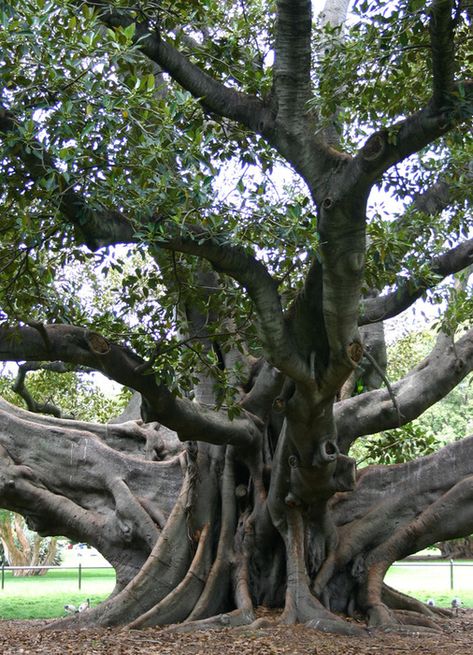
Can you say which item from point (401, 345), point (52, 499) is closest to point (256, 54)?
point (52, 499)

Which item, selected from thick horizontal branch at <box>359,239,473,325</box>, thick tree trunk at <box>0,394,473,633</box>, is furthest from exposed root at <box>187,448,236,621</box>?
thick horizontal branch at <box>359,239,473,325</box>

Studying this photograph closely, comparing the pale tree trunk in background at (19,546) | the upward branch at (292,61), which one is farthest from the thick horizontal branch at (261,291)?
A: the pale tree trunk in background at (19,546)

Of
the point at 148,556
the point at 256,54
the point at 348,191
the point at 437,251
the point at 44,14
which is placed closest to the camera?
the point at 44,14

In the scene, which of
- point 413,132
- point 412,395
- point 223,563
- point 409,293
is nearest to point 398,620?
point 223,563

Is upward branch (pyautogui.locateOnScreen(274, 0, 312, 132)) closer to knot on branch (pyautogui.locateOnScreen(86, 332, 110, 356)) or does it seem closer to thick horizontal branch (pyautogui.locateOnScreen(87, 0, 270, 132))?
thick horizontal branch (pyautogui.locateOnScreen(87, 0, 270, 132))

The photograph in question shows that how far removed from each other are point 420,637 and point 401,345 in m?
10.1

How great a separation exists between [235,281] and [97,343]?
85.2 inches

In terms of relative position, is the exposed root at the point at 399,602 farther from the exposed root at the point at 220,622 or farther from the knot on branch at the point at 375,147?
the knot on branch at the point at 375,147

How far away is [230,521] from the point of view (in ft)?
32.8

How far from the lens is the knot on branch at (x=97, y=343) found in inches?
288

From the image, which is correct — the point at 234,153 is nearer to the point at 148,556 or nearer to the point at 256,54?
the point at 256,54

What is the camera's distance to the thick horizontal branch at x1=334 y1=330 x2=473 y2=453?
9711mm

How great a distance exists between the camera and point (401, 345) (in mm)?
18172

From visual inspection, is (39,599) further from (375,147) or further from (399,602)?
(375,147)
